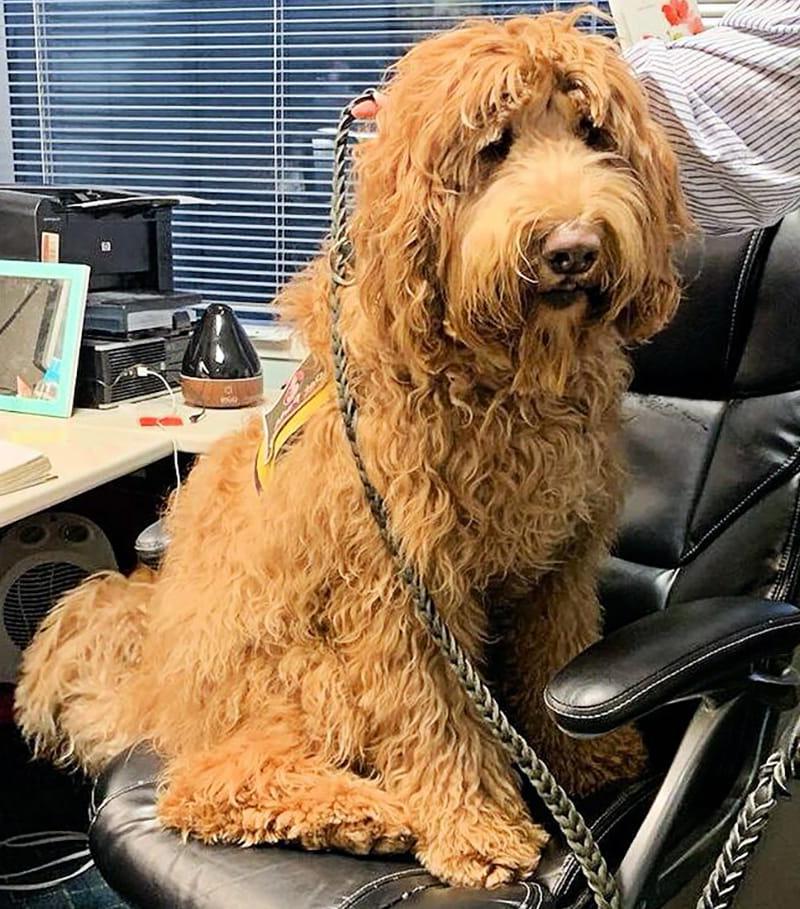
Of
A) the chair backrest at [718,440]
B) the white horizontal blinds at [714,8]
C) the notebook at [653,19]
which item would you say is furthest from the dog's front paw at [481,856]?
the white horizontal blinds at [714,8]

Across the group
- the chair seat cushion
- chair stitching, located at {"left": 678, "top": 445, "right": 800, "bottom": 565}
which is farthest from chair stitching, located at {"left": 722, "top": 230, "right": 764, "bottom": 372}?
the chair seat cushion

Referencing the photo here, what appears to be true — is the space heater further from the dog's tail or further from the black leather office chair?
the black leather office chair

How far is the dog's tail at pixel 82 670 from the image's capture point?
1.51 metres

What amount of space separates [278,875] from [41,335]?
1.24 m

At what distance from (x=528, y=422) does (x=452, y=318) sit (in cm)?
17

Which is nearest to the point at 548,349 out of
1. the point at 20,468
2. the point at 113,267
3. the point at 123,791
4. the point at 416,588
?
the point at 416,588

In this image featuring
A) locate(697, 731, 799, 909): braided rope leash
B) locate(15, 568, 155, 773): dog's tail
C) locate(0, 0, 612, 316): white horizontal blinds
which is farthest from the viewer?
locate(0, 0, 612, 316): white horizontal blinds

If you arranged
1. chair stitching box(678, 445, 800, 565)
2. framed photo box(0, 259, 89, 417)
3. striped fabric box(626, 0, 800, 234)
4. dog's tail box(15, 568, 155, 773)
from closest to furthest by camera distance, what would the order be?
striped fabric box(626, 0, 800, 234), chair stitching box(678, 445, 800, 565), dog's tail box(15, 568, 155, 773), framed photo box(0, 259, 89, 417)

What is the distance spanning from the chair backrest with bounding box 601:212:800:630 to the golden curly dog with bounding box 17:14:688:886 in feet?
0.51

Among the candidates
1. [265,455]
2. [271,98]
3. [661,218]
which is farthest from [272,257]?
[661,218]

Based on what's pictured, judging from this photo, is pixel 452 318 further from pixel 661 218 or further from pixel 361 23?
pixel 361 23

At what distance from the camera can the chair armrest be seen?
96 centimetres

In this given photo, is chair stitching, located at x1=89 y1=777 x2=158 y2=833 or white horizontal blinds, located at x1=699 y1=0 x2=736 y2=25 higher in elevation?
white horizontal blinds, located at x1=699 y1=0 x2=736 y2=25

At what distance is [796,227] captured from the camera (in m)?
1.33
